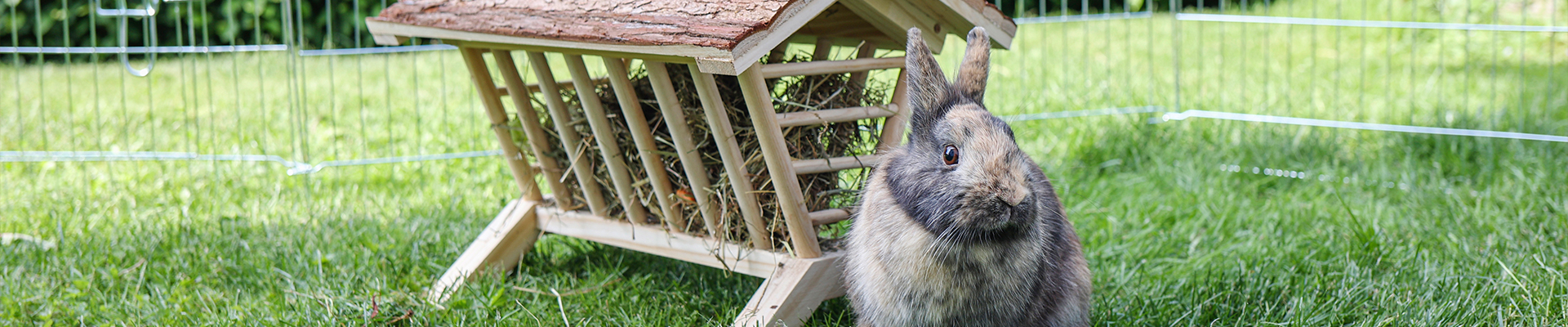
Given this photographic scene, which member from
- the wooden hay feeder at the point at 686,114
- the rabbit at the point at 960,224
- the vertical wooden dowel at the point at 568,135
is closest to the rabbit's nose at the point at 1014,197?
the rabbit at the point at 960,224

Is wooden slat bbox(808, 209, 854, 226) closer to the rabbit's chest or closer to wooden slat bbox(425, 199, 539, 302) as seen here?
the rabbit's chest

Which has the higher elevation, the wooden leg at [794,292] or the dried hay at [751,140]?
the dried hay at [751,140]

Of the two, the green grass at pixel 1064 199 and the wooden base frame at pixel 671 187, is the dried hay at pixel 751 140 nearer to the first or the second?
the wooden base frame at pixel 671 187

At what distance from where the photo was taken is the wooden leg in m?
2.73

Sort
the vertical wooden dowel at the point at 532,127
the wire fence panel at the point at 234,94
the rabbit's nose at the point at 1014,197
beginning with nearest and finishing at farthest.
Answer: the rabbit's nose at the point at 1014,197 < the vertical wooden dowel at the point at 532,127 < the wire fence panel at the point at 234,94

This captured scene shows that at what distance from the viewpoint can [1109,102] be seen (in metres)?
5.77

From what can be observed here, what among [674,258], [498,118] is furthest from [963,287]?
[498,118]

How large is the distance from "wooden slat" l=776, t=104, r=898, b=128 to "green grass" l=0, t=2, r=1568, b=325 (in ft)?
2.09

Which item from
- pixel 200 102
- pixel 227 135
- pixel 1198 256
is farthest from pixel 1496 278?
pixel 200 102

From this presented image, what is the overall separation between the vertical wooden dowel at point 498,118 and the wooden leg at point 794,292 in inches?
38.3

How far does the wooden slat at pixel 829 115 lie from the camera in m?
2.52

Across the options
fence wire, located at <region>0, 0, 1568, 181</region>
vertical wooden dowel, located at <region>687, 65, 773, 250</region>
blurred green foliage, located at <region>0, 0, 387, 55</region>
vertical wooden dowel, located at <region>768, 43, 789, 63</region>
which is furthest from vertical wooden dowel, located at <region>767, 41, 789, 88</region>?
blurred green foliage, located at <region>0, 0, 387, 55</region>

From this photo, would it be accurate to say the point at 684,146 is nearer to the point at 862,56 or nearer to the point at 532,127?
the point at 862,56

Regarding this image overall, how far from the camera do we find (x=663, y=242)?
3.10 m
